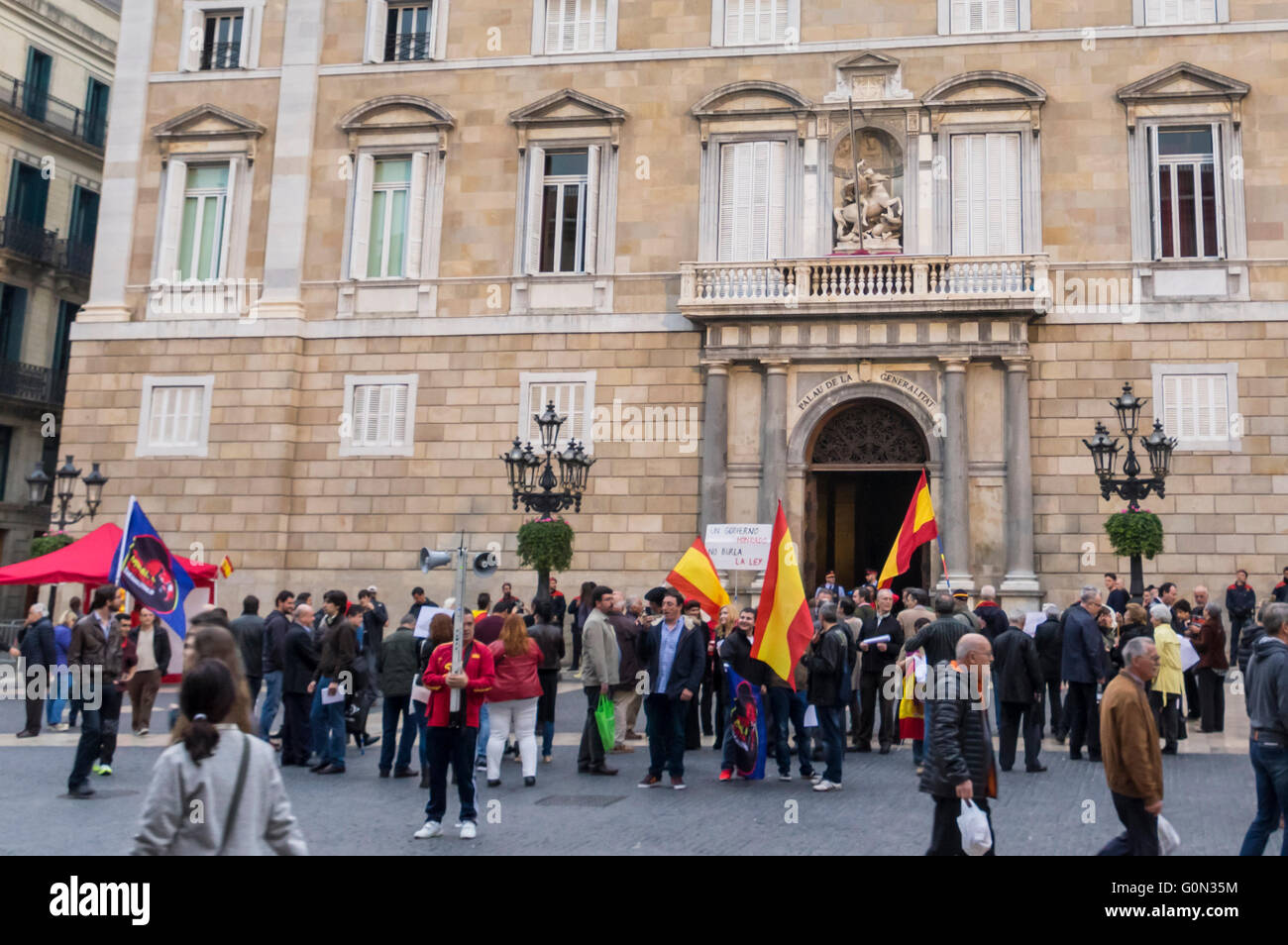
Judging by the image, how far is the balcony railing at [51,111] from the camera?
33719 millimetres

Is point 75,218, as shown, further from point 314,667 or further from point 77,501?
point 314,667

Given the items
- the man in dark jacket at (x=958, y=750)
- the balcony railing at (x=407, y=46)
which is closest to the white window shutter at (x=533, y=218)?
the balcony railing at (x=407, y=46)

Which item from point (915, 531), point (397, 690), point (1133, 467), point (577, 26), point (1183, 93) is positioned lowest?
point (397, 690)

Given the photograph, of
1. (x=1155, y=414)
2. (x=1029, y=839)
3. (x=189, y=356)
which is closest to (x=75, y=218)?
(x=189, y=356)

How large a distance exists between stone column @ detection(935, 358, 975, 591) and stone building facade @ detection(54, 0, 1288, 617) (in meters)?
0.08

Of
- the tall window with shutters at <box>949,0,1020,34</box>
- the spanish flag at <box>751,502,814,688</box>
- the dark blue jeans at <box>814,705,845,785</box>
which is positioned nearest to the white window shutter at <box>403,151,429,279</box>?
the tall window with shutters at <box>949,0,1020,34</box>

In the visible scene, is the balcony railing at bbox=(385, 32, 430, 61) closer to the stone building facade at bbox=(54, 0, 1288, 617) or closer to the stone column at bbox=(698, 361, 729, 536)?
the stone building facade at bbox=(54, 0, 1288, 617)

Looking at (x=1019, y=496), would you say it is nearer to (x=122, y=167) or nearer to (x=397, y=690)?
(x=397, y=690)

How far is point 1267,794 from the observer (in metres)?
8.25

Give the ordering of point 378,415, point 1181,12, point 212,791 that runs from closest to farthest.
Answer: point 212,791, point 1181,12, point 378,415

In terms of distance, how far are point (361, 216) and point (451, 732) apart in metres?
18.8

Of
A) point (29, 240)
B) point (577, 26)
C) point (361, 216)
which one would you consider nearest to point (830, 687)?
point (361, 216)

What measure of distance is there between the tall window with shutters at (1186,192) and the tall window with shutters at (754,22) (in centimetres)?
795

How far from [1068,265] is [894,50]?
19.0ft
